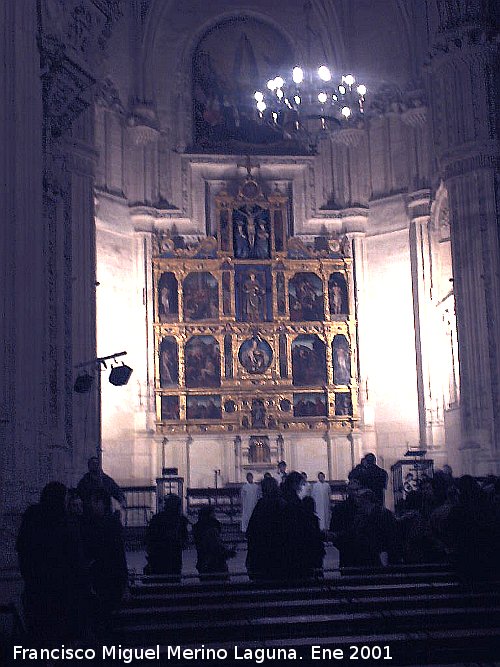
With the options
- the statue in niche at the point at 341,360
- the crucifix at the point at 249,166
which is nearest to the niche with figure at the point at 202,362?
the statue in niche at the point at 341,360

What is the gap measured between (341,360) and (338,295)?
1.66 m

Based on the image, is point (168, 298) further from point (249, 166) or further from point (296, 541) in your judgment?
point (296, 541)

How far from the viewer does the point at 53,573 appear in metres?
8.12

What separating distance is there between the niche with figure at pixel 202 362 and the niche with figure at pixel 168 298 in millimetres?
777

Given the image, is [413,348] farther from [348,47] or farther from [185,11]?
[185,11]

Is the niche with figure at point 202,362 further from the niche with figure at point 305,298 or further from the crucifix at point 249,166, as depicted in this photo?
the crucifix at point 249,166

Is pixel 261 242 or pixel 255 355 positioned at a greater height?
pixel 261 242

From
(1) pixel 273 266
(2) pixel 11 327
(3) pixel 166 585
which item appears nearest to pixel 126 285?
(1) pixel 273 266

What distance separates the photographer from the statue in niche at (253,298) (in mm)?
29109

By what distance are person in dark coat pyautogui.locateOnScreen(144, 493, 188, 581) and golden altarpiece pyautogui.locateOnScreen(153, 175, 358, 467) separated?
1619 centimetres

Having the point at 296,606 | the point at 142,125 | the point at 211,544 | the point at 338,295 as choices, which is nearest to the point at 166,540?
the point at 211,544

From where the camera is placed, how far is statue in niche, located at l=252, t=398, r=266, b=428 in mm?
28594

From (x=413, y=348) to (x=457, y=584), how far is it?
61.9ft

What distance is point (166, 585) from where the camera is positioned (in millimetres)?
10234
